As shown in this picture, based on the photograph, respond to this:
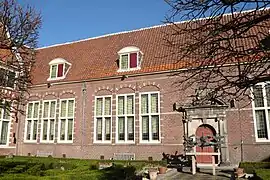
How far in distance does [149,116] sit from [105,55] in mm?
7110

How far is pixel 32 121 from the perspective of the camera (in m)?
21.9

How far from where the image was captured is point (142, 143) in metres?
17.2

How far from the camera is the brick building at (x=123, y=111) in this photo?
15.2 metres

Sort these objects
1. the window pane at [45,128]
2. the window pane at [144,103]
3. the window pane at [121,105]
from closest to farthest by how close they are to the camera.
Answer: the window pane at [144,103] → the window pane at [121,105] → the window pane at [45,128]

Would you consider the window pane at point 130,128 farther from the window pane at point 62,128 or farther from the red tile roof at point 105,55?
the window pane at point 62,128

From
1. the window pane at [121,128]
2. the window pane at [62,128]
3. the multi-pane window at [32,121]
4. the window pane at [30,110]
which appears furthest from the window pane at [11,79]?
the window pane at [30,110]

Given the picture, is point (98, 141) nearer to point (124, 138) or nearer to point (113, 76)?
point (124, 138)

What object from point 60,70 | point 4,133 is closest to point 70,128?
point 60,70

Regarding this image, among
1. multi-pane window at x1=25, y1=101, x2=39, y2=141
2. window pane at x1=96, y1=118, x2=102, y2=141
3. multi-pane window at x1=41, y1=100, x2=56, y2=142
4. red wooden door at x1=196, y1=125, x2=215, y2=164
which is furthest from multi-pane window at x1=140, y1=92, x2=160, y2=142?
multi-pane window at x1=25, y1=101, x2=39, y2=141

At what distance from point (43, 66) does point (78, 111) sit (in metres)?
6.98

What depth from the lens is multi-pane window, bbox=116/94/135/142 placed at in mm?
17969

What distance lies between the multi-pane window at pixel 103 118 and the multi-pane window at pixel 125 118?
80 centimetres

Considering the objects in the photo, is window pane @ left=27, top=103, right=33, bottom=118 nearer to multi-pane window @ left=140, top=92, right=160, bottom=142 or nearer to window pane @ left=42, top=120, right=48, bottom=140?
window pane @ left=42, top=120, right=48, bottom=140

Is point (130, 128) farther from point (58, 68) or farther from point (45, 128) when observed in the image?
point (58, 68)
